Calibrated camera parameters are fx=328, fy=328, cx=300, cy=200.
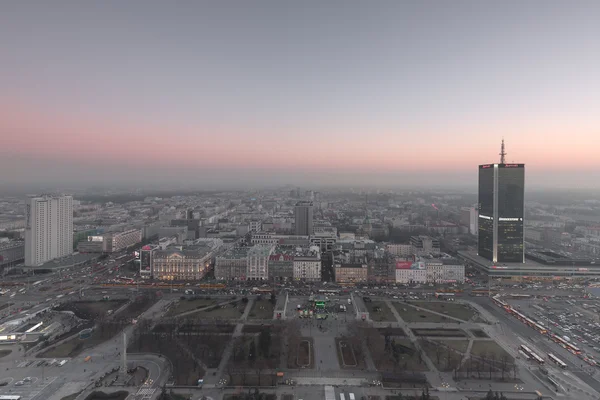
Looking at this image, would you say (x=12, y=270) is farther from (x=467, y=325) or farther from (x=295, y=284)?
(x=467, y=325)

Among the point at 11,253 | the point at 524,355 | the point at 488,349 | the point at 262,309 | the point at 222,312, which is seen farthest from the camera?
the point at 11,253

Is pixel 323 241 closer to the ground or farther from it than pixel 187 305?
farther from it

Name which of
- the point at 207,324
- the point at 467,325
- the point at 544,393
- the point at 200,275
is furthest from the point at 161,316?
the point at 544,393

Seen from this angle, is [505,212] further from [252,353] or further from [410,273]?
[252,353]

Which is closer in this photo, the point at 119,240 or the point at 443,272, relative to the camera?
the point at 443,272

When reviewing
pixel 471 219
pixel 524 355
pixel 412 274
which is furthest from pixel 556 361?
pixel 471 219

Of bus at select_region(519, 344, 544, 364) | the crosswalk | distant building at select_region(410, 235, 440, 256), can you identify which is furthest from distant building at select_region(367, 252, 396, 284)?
the crosswalk
